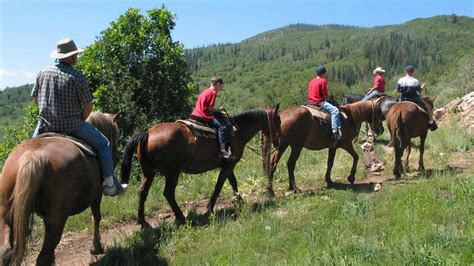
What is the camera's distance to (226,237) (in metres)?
6.99

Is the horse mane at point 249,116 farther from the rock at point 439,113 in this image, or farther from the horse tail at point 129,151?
the rock at point 439,113

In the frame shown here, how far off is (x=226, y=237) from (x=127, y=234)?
2.01 m

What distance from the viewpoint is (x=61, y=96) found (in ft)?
20.1

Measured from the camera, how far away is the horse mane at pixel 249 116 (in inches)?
374

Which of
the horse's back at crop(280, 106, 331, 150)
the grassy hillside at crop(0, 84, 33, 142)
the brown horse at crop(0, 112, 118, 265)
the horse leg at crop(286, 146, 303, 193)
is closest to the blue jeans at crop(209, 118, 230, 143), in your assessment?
the horse's back at crop(280, 106, 331, 150)

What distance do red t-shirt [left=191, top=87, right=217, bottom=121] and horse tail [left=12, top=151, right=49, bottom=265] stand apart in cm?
403

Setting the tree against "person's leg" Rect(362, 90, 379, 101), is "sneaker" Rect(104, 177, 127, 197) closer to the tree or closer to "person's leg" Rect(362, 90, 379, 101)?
the tree

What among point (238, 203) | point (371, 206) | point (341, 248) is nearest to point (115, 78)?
point (238, 203)

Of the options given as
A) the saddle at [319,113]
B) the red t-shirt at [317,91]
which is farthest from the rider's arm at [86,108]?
the red t-shirt at [317,91]

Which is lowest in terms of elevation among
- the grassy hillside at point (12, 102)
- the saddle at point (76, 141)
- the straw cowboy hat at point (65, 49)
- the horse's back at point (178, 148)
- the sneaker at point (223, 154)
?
the grassy hillside at point (12, 102)

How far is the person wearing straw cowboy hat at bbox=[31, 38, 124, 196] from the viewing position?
6094 mm

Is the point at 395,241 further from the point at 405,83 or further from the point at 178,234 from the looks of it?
the point at 405,83

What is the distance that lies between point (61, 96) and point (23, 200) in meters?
1.68

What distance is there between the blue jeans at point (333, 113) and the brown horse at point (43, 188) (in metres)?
6.61
